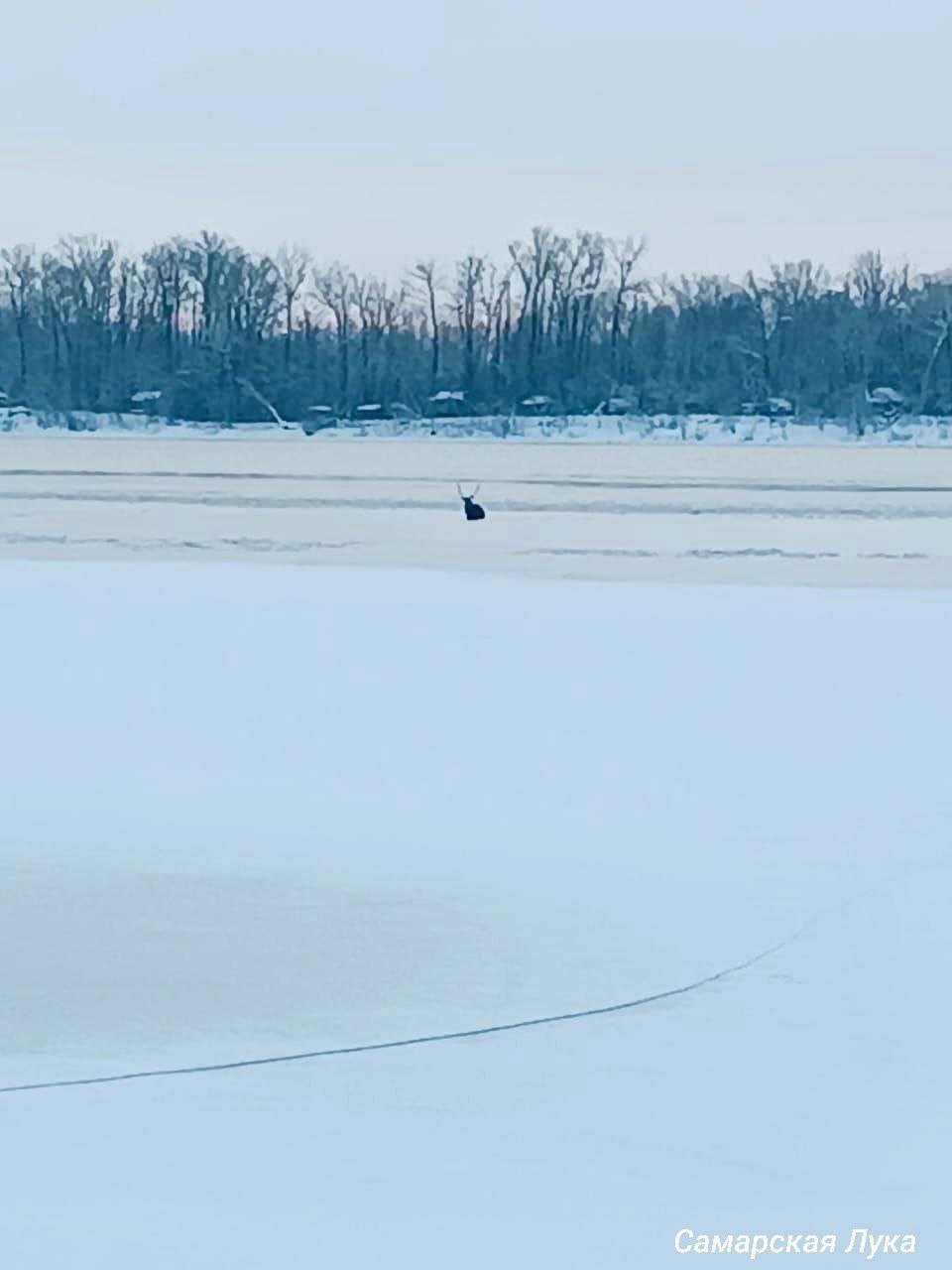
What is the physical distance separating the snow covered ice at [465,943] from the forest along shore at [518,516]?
677cm

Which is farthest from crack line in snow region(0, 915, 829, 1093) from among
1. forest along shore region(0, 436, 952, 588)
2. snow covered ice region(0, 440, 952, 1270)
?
forest along shore region(0, 436, 952, 588)

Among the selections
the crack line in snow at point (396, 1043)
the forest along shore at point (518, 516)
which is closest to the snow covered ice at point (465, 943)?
the crack line in snow at point (396, 1043)

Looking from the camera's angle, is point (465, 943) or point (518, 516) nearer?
point (465, 943)

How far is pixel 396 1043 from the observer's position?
4.66 m

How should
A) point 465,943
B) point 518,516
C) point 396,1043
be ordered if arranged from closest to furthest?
1. point 396,1043
2. point 465,943
3. point 518,516

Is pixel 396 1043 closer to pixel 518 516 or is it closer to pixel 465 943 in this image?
pixel 465 943

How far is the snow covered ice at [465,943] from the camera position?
3.76 metres

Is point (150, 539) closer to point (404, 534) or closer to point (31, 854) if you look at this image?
point (404, 534)

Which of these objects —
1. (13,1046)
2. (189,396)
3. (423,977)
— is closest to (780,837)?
(423,977)

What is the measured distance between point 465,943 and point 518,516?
66.8 feet

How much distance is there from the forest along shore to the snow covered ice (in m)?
6.77

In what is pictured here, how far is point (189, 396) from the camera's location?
65938 mm

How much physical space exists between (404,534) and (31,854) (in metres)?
15.9

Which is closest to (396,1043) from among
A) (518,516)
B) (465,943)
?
(465,943)
